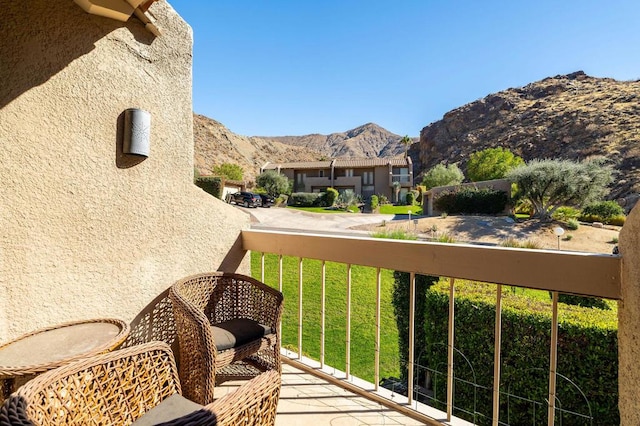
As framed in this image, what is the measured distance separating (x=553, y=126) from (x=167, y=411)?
45.2 meters

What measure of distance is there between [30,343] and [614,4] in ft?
19.9

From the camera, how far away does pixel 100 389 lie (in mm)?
1120

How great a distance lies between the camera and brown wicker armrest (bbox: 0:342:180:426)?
2.98 ft

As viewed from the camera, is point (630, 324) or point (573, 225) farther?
point (573, 225)

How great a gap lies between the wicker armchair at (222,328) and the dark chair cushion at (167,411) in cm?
39

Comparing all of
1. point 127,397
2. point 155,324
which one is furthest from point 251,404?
point 155,324

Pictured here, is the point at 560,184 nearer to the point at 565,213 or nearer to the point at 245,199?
the point at 565,213

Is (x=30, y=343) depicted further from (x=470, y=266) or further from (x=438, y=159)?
(x=438, y=159)

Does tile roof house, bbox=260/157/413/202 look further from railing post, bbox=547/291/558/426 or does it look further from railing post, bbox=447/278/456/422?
railing post, bbox=547/291/558/426

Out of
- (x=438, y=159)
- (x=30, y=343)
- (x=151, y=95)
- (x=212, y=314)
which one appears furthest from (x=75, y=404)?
(x=438, y=159)

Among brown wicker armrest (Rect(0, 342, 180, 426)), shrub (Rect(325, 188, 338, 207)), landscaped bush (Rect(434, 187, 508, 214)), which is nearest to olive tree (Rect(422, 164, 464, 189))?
shrub (Rect(325, 188, 338, 207))

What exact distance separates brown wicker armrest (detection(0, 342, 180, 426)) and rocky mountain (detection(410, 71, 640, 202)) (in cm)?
2517

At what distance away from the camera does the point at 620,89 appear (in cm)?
3519

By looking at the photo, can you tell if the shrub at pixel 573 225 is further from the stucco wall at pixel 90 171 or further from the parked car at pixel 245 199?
the parked car at pixel 245 199
